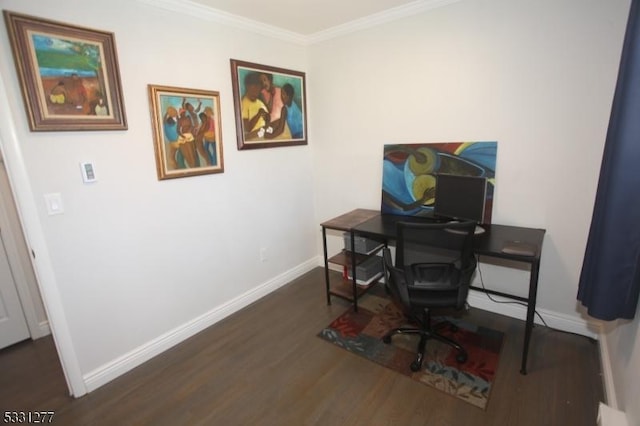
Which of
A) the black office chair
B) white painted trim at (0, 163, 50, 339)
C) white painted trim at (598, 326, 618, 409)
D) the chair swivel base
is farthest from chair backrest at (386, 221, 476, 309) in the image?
white painted trim at (0, 163, 50, 339)

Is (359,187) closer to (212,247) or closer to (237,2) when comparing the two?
(212,247)

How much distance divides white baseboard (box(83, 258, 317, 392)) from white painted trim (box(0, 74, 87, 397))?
4.3 inches

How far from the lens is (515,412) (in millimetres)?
1695

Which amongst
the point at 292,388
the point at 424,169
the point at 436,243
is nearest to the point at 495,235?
the point at 436,243

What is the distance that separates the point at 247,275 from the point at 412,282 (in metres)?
1.61

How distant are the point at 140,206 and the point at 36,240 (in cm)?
57

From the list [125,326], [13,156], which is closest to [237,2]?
[13,156]

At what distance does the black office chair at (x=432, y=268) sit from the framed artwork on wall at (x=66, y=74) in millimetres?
1925

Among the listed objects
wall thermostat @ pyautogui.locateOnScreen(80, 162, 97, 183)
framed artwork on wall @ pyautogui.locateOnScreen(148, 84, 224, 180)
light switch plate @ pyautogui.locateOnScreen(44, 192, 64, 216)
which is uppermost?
framed artwork on wall @ pyautogui.locateOnScreen(148, 84, 224, 180)

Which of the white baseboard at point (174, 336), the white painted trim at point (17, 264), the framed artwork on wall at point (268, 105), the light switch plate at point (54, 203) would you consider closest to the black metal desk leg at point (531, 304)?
the white baseboard at point (174, 336)

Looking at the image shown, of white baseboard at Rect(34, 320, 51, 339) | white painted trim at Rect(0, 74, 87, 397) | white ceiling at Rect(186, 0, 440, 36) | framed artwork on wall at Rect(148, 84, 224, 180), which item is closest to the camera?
white painted trim at Rect(0, 74, 87, 397)

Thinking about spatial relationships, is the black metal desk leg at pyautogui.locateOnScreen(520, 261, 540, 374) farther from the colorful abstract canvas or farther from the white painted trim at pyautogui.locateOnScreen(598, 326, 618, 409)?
the colorful abstract canvas

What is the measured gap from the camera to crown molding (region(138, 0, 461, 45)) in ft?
7.20

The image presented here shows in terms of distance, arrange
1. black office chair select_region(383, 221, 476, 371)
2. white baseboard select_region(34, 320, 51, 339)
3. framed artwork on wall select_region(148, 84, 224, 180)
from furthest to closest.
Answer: white baseboard select_region(34, 320, 51, 339) → framed artwork on wall select_region(148, 84, 224, 180) → black office chair select_region(383, 221, 476, 371)
